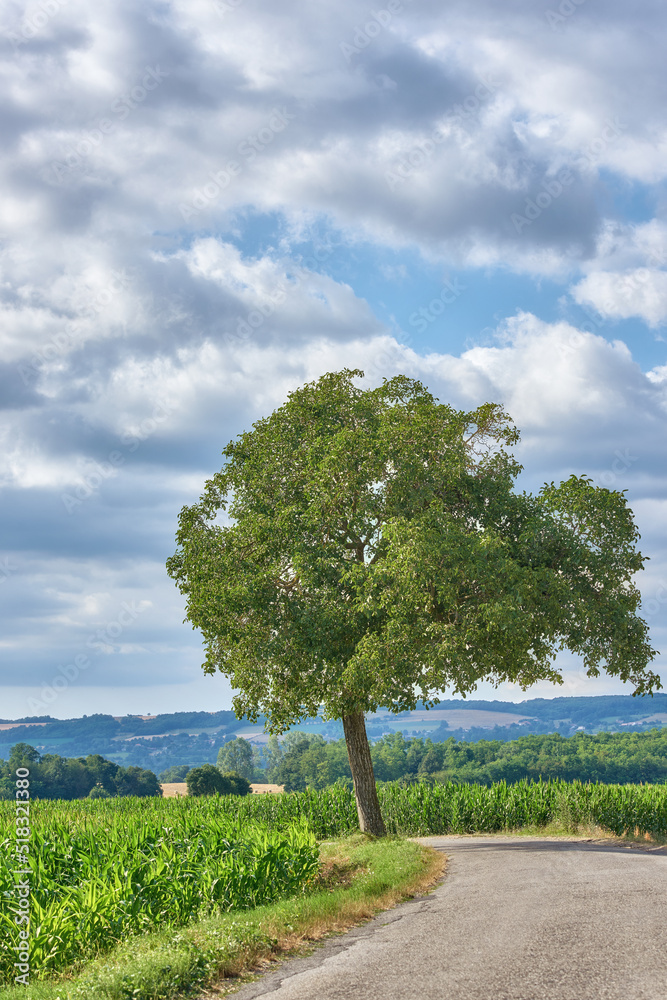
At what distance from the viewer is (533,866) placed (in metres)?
16.9

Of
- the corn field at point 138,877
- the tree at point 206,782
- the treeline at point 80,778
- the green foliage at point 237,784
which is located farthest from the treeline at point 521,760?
the corn field at point 138,877

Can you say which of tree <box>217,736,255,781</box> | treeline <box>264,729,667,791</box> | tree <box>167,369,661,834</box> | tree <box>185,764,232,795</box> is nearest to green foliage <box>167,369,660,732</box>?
tree <box>167,369,661,834</box>

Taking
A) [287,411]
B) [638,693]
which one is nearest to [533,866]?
[638,693]

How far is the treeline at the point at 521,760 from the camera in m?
72.7

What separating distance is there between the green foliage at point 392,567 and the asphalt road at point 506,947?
6373 millimetres

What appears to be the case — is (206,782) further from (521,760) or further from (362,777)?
(362,777)

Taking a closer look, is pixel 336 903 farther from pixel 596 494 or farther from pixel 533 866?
pixel 596 494

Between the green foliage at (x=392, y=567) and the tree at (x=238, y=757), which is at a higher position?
the green foliage at (x=392, y=567)

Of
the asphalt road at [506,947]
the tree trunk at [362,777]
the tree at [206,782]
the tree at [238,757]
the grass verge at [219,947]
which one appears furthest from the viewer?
the tree at [238,757]

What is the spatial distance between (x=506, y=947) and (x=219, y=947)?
142 inches

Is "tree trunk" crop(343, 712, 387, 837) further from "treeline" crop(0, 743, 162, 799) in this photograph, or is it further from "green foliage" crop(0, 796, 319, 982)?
"treeline" crop(0, 743, 162, 799)

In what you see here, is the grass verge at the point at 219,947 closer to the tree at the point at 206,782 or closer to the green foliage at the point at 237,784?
the tree at the point at 206,782

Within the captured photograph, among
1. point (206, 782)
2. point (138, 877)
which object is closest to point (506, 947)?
point (138, 877)

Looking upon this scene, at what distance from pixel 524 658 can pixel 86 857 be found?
1279 cm
